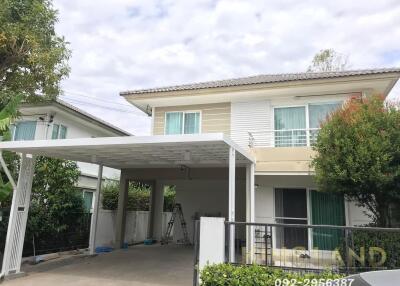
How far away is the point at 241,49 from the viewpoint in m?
15.6

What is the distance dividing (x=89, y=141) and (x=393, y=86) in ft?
34.8

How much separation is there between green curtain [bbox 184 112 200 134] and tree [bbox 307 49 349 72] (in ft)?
52.2

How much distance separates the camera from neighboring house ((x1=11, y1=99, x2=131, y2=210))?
17.2m

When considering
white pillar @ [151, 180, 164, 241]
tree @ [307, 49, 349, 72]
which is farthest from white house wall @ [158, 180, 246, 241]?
tree @ [307, 49, 349, 72]

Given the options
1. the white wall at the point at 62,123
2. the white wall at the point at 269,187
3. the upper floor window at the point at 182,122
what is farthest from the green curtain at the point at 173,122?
the white wall at the point at 62,123

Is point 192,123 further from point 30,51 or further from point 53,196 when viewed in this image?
point 30,51

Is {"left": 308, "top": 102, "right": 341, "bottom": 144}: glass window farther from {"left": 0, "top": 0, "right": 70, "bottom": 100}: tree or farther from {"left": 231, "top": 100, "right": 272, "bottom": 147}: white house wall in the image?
{"left": 0, "top": 0, "right": 70, "bottom": 100}: tree

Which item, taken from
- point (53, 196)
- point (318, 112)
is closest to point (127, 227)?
point (53, 196)

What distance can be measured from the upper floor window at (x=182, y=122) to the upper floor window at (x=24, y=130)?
24.6 feet

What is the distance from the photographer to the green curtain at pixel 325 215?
38.5 feet

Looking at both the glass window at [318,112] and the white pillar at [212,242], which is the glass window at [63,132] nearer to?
the glass window at [318,112]

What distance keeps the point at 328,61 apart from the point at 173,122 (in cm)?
1784

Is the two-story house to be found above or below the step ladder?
above

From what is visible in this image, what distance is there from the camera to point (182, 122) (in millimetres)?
14953
